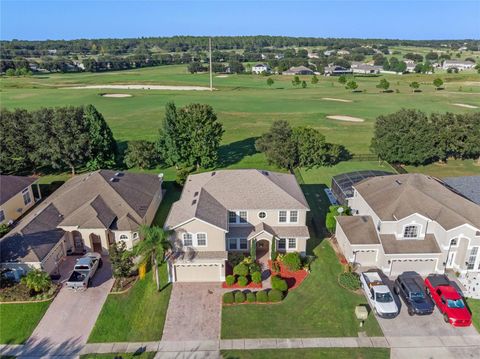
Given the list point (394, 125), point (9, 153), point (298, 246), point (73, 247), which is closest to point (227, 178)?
point (298, 246)

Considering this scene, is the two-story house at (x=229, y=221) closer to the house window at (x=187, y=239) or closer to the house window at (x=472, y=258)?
the house window at (x=187, y=239)

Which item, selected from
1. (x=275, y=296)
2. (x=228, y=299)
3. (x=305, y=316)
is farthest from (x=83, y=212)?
(x=305, y=316)

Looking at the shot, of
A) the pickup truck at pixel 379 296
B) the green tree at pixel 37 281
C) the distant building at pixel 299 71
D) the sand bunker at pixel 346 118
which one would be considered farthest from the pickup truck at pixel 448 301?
the distant building at pixel 299 71

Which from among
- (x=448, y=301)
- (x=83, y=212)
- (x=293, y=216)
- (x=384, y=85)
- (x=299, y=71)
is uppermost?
(x=299, y=71)

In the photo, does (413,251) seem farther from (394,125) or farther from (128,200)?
(394,125)

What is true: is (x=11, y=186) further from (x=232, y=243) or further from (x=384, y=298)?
(x=384, y=298)

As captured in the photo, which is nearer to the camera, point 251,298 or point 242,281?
point 251,298
